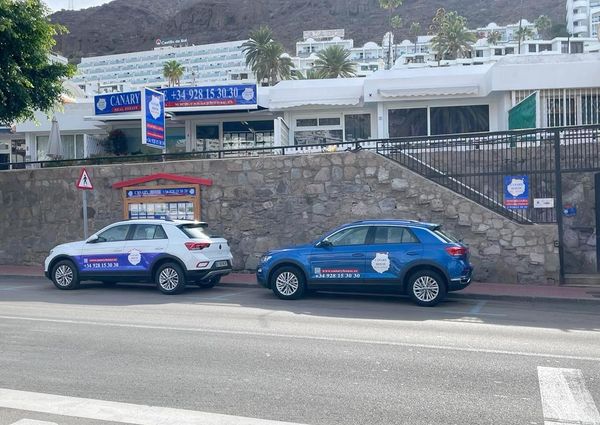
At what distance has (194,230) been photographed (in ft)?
47.9

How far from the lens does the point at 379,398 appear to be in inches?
242

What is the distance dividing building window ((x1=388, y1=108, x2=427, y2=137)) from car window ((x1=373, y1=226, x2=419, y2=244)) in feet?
38.5

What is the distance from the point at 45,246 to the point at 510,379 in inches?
689

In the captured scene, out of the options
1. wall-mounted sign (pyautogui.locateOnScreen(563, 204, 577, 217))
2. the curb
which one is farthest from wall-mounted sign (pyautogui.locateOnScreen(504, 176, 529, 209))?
the curb

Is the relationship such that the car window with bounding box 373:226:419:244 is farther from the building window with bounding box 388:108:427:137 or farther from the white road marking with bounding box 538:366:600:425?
the building window with bounding box 388:108:427:137

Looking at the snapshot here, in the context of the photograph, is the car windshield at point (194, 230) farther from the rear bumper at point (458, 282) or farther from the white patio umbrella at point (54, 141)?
the white patio umbrella at point (54, 141)

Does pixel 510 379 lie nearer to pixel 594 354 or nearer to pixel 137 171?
pixel 594 354

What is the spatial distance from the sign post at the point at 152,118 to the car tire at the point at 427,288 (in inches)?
424

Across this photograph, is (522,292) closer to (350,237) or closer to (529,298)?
(529,298)

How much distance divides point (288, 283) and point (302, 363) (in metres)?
5.86

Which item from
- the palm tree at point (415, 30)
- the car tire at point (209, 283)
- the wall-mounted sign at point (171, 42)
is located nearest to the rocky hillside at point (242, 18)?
the wall-mounted sign at point (171, 42)

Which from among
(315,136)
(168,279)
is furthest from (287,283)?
(315,136)

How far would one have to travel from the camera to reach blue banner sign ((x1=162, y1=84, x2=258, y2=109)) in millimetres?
25281

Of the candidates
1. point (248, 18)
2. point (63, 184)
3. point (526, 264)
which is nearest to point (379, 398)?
point (526, 264)
